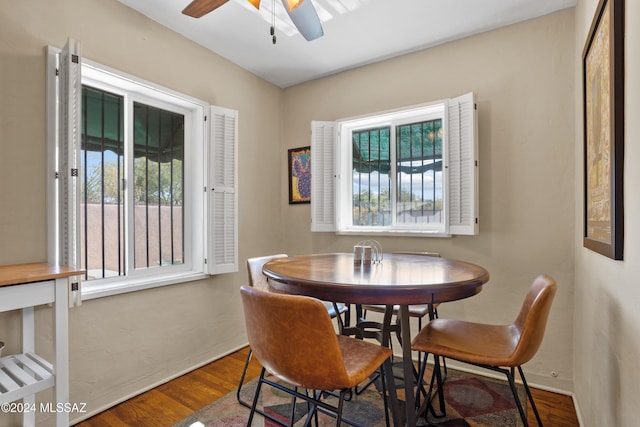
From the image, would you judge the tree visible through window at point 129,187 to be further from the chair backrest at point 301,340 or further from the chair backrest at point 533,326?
the chair backrest at point 533,326

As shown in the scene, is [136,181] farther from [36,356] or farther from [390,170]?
[390,170]

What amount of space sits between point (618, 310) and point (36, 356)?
2714mm

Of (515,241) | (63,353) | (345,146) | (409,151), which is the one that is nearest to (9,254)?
(63,353)

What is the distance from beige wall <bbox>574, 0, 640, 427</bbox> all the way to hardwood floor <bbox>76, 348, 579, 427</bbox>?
0.67 feet

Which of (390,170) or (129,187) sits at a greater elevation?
(390,170)

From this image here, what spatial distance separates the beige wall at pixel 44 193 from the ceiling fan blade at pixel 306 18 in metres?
1.27

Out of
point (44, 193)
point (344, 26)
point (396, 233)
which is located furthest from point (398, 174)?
point (44, 193)

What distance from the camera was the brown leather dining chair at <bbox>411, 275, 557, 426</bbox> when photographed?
139 cm

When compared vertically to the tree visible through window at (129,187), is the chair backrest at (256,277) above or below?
below

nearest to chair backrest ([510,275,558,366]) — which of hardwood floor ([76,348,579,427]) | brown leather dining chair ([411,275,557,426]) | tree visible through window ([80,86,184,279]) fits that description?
brown leather dining chair ([411,275,557,426])

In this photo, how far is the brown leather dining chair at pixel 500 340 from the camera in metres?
1.39

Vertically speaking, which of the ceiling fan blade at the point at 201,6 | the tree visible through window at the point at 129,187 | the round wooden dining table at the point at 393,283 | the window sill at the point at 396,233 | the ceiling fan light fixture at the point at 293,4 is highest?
the ceiling fan blade at the point at 201,6

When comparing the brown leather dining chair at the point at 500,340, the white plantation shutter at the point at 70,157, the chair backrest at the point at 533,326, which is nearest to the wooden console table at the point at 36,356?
the white plantation shutter at the point at 70,157

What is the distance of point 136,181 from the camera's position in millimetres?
2537
